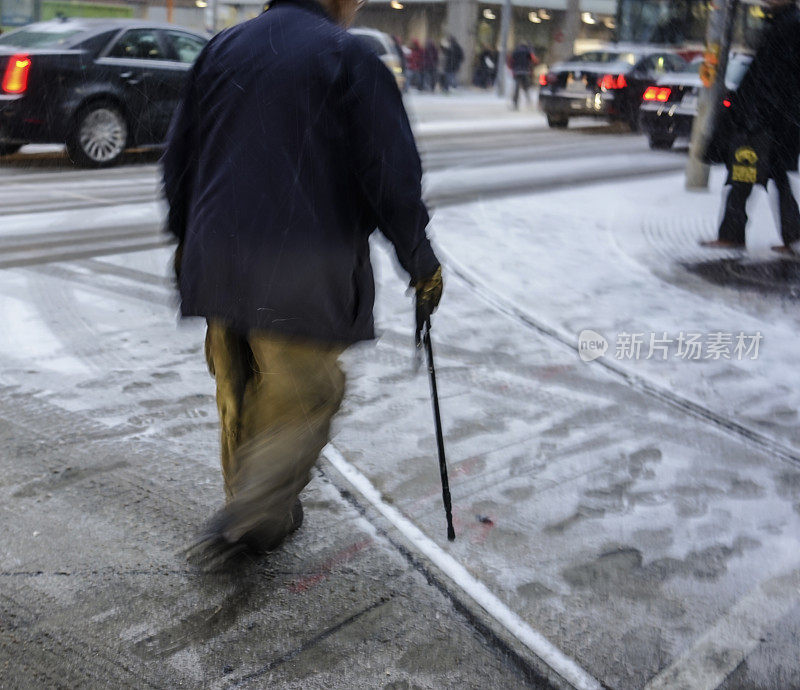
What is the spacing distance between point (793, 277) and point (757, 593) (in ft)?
14.9

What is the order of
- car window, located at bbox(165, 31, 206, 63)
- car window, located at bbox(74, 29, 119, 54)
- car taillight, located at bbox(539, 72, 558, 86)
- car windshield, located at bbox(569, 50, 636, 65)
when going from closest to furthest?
1. car window, located at bbox(74, 29, 119, 54)
2. car window, located at bbox(165, 31, 206, 63)
3. car windshield, located at bbox(569, 50, 636, 65)
4. car taillight, located at bbox(539, 72, 558, 86)

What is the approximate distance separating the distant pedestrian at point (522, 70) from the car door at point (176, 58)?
635 inches

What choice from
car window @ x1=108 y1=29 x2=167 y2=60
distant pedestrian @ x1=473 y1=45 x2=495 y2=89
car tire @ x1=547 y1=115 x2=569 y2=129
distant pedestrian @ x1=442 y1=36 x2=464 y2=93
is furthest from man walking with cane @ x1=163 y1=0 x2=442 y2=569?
distant pedestrian @ x1=473 y1=45 x2=495 y2=89

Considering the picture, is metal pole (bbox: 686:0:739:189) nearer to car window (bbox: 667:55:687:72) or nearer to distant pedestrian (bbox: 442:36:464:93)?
car window (bbox: 667:55:687:72)

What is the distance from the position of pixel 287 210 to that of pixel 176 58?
9.97m

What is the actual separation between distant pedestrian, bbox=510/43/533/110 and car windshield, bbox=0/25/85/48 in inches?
694

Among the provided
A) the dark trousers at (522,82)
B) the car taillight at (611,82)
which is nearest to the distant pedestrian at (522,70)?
the dark trousers at (522,82)

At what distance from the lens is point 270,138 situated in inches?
94.7

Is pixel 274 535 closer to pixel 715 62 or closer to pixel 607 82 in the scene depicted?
pixel 715 62

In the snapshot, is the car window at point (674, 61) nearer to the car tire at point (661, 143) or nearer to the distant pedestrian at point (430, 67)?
the car tire at point (661, 143)

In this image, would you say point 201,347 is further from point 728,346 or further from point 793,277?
point 793,277

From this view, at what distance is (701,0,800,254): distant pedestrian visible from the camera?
6492 millimetres

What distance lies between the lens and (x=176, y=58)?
37.9 feet

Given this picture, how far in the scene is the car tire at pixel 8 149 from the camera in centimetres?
1087
